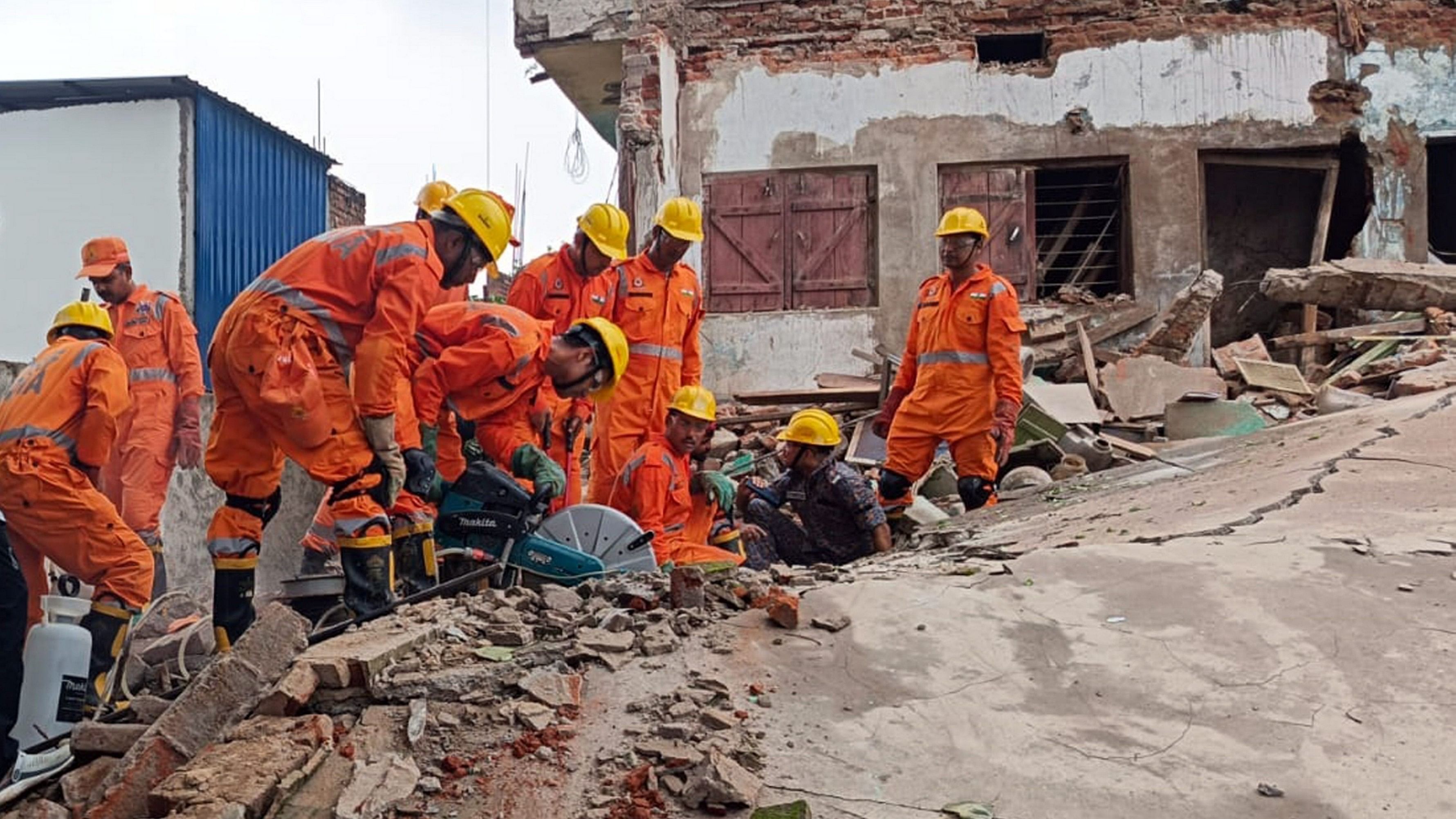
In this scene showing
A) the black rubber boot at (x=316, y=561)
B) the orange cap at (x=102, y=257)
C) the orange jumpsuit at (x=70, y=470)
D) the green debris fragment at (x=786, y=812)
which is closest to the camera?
the green debris fragment at (x=786, y=812)

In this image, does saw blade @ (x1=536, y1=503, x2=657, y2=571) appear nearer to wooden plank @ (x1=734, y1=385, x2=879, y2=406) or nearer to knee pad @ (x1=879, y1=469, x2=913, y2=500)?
knee pad @ (x1=879, y1=469, x2=913, y2=500)

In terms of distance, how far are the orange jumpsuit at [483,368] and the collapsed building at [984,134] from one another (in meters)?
5.85

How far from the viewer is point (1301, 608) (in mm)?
3326

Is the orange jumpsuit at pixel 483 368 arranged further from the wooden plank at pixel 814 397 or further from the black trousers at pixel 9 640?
the wooden plank at pixel 814 397

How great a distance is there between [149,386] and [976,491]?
4718 mm

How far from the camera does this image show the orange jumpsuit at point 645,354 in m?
6.02

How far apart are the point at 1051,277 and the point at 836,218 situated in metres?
2.20

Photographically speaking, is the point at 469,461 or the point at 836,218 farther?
the point at 836,218

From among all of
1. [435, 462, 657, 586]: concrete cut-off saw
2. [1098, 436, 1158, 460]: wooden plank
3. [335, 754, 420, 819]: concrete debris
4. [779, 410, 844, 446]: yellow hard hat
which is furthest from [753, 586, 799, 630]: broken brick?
[1098, 436, 1158, 460]: wooden plank

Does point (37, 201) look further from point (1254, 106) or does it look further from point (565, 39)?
point (1254, 106)

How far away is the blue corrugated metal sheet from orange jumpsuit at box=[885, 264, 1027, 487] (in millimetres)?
6542

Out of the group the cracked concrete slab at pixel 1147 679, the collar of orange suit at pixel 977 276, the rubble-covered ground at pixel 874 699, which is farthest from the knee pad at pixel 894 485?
the rubble-covered ground at pixel 874 699

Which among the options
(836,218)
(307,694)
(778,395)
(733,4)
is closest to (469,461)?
(307,694)

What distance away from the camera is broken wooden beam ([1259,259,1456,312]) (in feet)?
31.1
